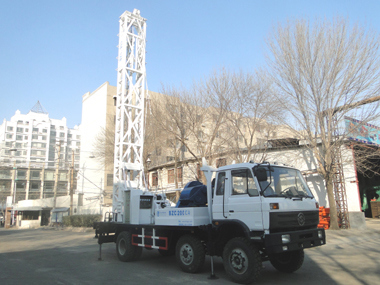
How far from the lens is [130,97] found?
13367 mm

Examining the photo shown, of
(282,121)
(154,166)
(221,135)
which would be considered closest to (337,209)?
(282,121)

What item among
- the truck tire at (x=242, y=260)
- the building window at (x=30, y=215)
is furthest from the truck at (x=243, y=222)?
the building window at (x=30, y=215)

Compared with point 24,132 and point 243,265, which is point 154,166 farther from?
point 24,132

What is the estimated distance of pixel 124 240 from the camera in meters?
10.1

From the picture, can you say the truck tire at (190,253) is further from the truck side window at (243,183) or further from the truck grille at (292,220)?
the truck grille at (292,220)

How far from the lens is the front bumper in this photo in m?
6.43

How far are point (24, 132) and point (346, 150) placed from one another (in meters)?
105

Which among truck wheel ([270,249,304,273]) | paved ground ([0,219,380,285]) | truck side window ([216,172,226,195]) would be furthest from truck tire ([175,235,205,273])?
truck wheel ([270,249,304,273])

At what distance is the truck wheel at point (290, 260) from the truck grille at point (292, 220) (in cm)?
113

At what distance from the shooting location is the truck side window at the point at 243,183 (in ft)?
23.0

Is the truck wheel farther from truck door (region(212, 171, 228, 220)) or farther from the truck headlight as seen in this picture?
truck door (region(212, 171, 228, 220))

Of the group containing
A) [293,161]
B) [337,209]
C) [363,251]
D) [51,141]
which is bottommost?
[363,251]

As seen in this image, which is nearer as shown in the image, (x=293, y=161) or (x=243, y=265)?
(x=243, y=265)

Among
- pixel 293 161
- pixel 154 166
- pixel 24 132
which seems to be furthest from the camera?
pixel 24 132
